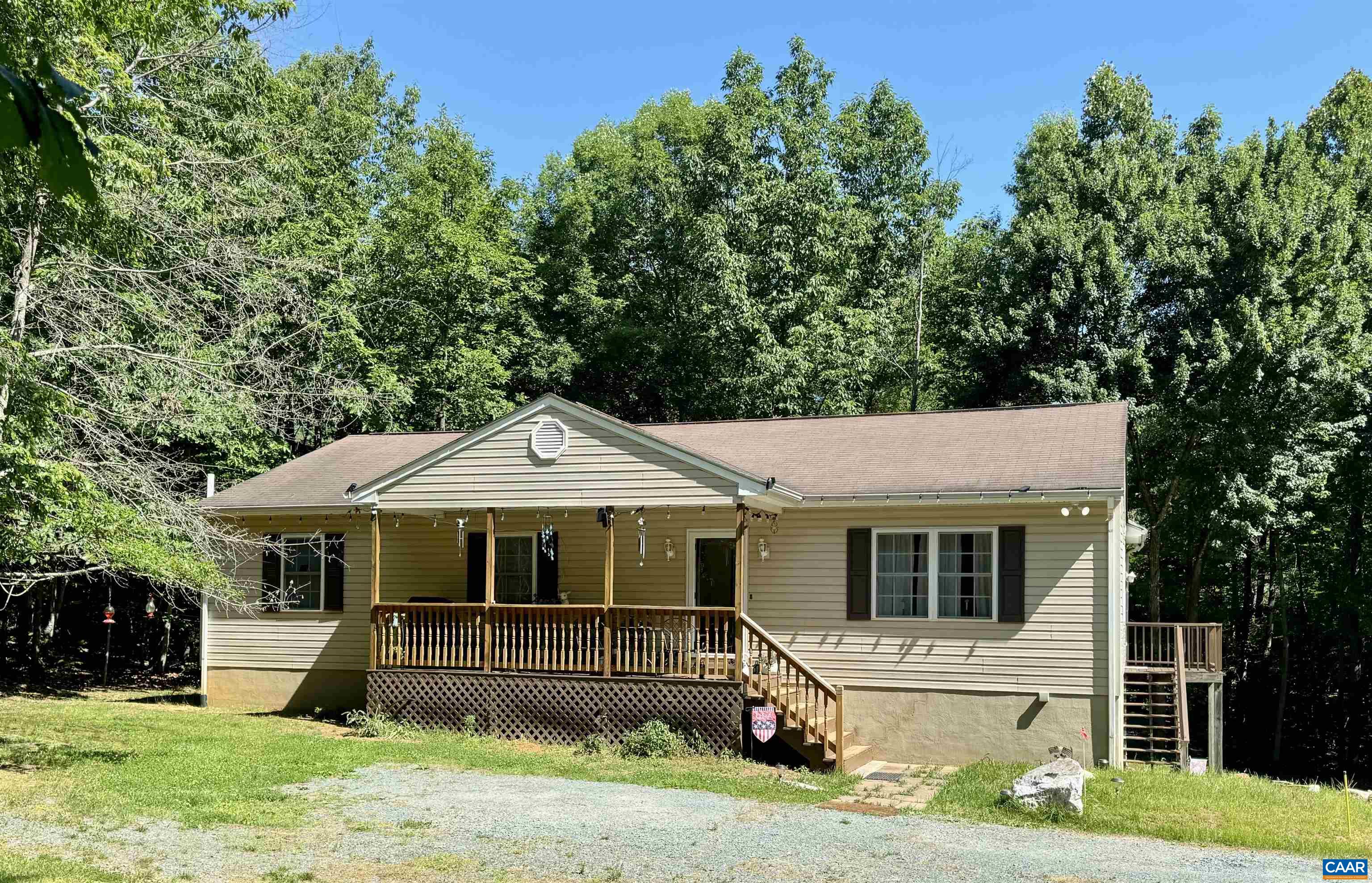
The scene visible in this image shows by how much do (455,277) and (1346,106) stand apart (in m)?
21.2

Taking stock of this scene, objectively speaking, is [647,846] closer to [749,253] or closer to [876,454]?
[876,454]

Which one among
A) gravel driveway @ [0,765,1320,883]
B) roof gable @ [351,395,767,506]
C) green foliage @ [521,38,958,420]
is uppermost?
green foliage @ [521,38,958,420]

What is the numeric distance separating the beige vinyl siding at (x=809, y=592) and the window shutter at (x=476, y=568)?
21 centimetres

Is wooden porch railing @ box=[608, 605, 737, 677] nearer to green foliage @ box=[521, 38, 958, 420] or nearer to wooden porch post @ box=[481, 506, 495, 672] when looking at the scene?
wooden porch post @ box=[481, 506, 495, 672]

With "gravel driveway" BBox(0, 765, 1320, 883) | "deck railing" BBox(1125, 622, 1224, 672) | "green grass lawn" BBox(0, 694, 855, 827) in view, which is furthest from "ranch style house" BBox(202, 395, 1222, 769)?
"gravel driveway" BBox(0, 765, 1320, 883)

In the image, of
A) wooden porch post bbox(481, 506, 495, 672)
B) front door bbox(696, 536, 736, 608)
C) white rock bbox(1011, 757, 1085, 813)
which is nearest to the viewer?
white rock bbox(1011, 757, 1085, 813)

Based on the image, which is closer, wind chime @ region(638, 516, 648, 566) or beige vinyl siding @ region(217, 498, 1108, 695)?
beige vinyl siding @ region(217, 498, 1108, 695)

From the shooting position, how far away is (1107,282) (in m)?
25.0

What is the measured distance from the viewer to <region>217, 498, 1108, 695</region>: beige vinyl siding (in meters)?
13.9

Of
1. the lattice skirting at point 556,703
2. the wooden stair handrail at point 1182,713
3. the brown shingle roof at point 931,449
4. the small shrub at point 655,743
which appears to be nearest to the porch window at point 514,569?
the lattice skirting at point 556,703

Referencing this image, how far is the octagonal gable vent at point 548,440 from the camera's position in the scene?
50.1 ft

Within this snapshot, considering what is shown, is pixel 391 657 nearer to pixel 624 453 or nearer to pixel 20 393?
pixel 624 453

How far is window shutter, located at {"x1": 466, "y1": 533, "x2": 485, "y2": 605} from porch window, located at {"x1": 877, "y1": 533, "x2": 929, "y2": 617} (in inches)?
233

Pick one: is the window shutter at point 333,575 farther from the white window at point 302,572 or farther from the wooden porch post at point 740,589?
the wooden porch post at point 740,589
